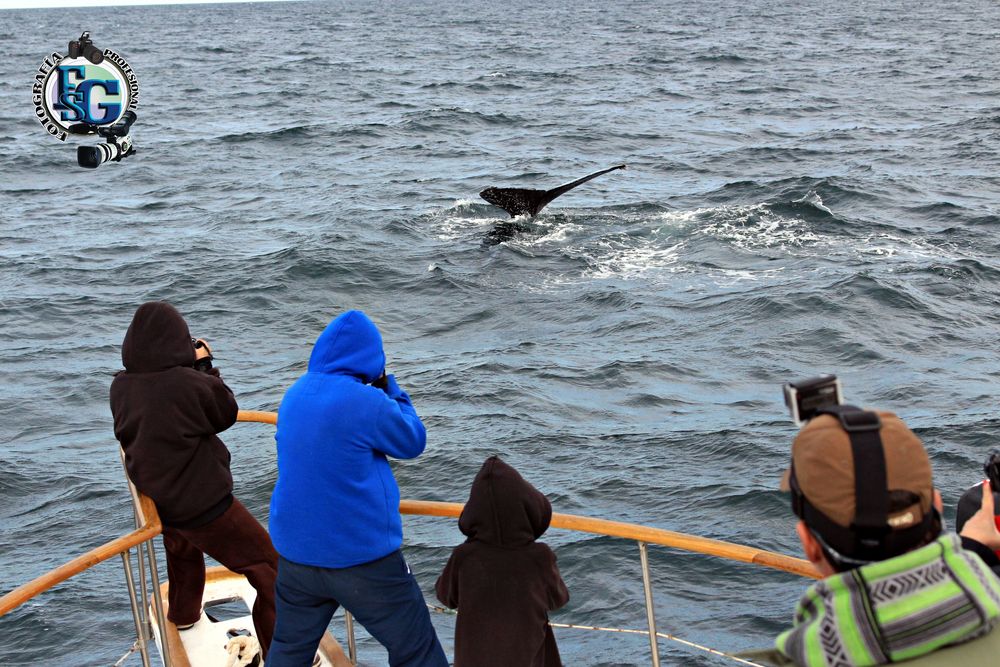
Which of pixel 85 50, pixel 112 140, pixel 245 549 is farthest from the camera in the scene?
pixel 112 140

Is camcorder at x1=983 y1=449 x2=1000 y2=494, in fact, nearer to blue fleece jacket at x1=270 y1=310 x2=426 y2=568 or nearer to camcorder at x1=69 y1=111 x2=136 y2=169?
blue fleece jacket at x1=270 y1=310 x2=426 y2=568

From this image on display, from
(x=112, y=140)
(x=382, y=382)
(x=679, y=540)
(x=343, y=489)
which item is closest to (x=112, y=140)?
(x=112, y=140)

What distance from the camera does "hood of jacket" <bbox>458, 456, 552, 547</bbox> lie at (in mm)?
4113

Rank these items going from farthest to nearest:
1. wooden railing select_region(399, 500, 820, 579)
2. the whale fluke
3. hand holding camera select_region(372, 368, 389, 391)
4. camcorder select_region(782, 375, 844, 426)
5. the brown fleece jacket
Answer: the whale fluke → the brown fleece jacket → hand holding camera select_region(372, 368, 389, 391) → wooden railing select_region(399, 500, 820, 579) → camcorder select_region(782, 375, 844, 426)

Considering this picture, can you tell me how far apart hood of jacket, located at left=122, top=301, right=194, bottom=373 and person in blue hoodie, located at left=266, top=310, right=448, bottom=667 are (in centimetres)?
79

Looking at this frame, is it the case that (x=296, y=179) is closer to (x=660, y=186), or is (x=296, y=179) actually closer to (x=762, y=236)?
(x=660, y=186)

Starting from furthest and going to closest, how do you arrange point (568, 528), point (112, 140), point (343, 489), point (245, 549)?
point (112, 140), point (245, 549), point (568, 528), point (343, 489)

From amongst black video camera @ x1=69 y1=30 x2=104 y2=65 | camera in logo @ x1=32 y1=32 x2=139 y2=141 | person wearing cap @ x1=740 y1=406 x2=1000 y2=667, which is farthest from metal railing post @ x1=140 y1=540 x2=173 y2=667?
black video camera @ x1=69 y1=30 x2=104 y2=65

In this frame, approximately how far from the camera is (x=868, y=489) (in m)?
2.30

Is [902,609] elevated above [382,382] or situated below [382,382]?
above

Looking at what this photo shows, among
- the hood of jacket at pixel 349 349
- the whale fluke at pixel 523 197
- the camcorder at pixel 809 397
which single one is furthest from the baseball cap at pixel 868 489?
the whale fluke at pixel 523 197

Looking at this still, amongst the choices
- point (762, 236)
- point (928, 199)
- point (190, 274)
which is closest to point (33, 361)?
point (190, 274)

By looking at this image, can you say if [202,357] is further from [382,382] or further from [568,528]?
[568,528]

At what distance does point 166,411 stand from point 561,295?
14201 millimetres
